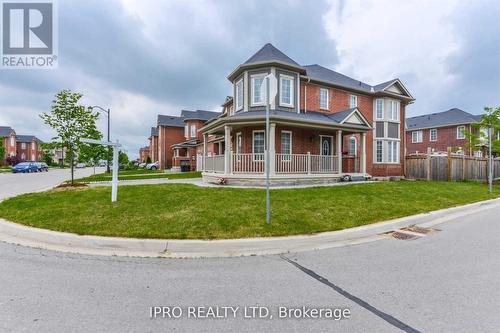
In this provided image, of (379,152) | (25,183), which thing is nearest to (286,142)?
(379,152)

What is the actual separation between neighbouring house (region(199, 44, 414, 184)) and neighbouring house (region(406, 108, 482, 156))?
698 inches

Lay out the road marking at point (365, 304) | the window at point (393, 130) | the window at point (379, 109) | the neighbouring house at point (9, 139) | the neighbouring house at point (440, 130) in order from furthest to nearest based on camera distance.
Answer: the neighbouring house at point (9, 139)
the neighbouring house at point (440, 130)
the window at point (379, 109)
the window at point (393, 130)
the road marking at point (365, 304)

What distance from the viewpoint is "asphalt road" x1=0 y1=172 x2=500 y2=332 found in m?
2.88

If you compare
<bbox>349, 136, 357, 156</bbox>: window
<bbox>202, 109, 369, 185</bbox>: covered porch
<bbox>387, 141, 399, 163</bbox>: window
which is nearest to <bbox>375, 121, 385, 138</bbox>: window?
<bbox>387, 141, 399, 163</bbox>: window

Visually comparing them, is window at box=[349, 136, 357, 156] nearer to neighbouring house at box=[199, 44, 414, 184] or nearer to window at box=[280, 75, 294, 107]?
neighbouring house at box=[199, 44, 414, 184]

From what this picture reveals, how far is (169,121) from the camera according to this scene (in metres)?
41.8

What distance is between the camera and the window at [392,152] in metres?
20.5

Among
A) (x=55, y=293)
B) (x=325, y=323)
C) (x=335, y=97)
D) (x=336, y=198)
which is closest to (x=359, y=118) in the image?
(x=335, y=97)

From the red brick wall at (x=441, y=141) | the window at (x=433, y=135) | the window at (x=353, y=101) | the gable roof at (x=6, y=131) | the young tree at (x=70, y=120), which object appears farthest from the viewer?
the gable roof at (x=6, y=131)

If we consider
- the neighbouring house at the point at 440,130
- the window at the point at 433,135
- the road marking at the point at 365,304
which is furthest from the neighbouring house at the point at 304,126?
the window at the point at 433,135

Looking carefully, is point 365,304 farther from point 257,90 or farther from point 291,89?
point 291,89

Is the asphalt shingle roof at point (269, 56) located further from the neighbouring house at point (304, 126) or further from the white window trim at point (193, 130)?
the white window trim at point (193, 130)

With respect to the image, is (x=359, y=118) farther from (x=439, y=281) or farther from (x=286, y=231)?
(x=439, y=281)

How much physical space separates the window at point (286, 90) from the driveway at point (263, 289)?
12.3 meters
